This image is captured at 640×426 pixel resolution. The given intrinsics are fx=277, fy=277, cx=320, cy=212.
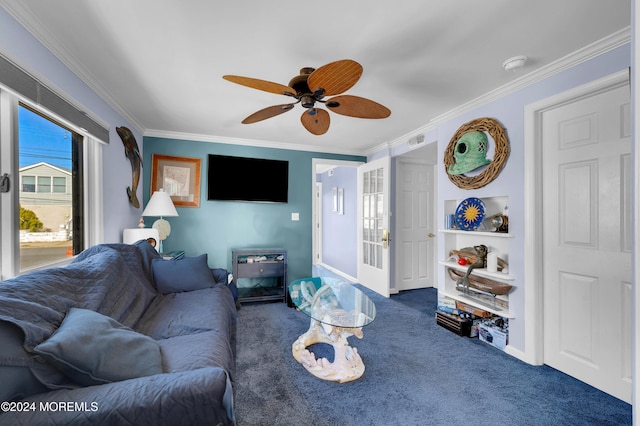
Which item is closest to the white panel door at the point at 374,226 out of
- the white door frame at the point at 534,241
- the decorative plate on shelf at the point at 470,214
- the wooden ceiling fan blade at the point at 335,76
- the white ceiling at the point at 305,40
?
the decorative plate on shelf at the point at 470,214

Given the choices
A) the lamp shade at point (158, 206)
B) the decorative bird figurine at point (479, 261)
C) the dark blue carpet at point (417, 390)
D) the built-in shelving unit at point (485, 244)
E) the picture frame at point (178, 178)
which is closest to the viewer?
the dark blue carpet at point (417, 390)

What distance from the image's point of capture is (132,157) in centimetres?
317

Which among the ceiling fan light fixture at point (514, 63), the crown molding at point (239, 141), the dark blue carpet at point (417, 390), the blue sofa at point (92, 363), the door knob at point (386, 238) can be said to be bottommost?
the dark blue carpet at point (417, 390)

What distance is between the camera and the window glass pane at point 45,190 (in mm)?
1697

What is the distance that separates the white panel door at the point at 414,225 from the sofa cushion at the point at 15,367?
3.91 m

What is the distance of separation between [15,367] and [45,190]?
58.1 inches

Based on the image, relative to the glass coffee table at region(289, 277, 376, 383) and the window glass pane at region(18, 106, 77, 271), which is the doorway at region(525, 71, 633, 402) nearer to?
the glass coffee table at region(289, 277, 376, 383)

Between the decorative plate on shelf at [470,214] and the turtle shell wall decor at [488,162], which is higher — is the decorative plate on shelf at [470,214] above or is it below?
below

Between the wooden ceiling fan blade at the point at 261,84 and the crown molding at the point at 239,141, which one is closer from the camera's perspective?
the wooden ceiling fan blade at the point at 261,84

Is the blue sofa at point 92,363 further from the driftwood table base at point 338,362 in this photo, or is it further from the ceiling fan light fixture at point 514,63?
the ceiling fan light fixture at point 514,63

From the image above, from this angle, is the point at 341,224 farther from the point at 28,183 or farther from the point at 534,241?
the point at 28,183

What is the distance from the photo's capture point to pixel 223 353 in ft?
4.97

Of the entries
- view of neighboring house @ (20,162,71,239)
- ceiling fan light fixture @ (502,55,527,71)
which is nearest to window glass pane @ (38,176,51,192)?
view of neighboring house @ (20,162,71,239)

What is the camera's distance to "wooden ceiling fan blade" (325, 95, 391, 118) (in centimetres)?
181
